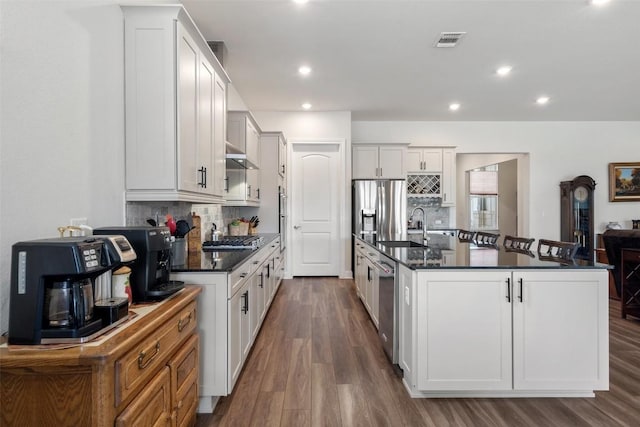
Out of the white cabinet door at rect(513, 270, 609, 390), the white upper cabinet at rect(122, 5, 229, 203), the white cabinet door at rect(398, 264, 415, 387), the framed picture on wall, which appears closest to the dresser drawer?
the white upper cabinet at rect(122, 5, 229, 203)

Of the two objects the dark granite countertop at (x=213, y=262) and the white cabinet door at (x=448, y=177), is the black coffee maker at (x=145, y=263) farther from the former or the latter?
the white cabinet door at (x=448, y=177)

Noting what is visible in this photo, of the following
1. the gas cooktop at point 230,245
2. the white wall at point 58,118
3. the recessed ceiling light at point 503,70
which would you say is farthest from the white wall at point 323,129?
the white wall at point 58,118

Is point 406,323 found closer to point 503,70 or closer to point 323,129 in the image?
point 503,70

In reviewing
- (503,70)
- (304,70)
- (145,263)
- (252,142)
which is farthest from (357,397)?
(503,70)

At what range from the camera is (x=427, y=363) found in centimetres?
202

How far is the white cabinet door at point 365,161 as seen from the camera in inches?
226

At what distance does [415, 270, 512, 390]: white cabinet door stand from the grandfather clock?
5.05 meters

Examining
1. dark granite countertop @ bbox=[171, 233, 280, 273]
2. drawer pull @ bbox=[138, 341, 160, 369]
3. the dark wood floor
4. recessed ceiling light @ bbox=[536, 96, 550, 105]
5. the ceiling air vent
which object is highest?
recessed ceiling light @ bbox=[536, 96, 550, 105]

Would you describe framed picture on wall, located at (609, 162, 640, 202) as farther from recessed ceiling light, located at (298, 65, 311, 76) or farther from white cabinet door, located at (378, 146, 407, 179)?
recessed ceiling light, located at (298, 65, 311, 76)

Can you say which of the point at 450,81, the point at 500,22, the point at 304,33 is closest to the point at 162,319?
the point at 304,33

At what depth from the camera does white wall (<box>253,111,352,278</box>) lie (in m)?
5.59

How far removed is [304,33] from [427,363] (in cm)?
293

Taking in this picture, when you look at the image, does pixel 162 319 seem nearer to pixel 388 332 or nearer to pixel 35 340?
pixel 35 340

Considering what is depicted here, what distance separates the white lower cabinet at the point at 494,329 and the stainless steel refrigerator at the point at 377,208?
3.31 metres
